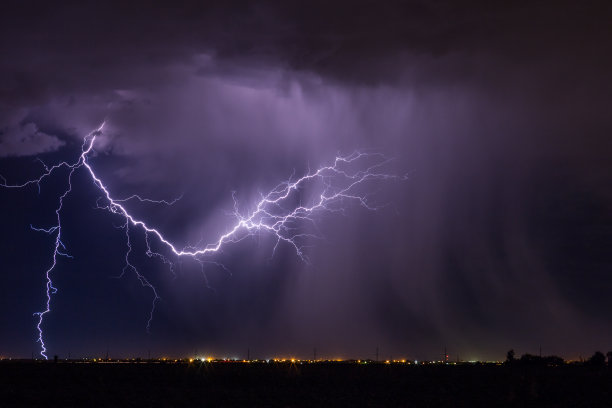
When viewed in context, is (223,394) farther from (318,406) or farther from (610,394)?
(610,394)

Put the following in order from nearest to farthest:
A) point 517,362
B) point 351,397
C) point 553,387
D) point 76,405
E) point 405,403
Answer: point 76,405, point 405,403, point 351,397, point 553,387, point 517,362

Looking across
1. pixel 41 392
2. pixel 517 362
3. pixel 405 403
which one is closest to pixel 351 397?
pixel 405 403

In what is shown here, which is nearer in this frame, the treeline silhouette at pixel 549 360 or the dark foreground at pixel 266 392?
the dark foreground at pixel 266 392

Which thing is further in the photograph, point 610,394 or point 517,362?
point 517,362

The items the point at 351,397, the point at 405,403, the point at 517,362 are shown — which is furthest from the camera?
the point at 517,362

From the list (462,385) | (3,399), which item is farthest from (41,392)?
(462,385)

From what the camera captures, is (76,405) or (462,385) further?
(462,385)

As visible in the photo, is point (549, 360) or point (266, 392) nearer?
point (266, 392)

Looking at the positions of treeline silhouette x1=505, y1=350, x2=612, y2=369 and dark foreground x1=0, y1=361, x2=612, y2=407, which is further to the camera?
treeline silhouette x1=505, y1=350, x2=612, y2=369

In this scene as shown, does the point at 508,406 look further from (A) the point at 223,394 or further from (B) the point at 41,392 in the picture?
(B) the point at 41,392
